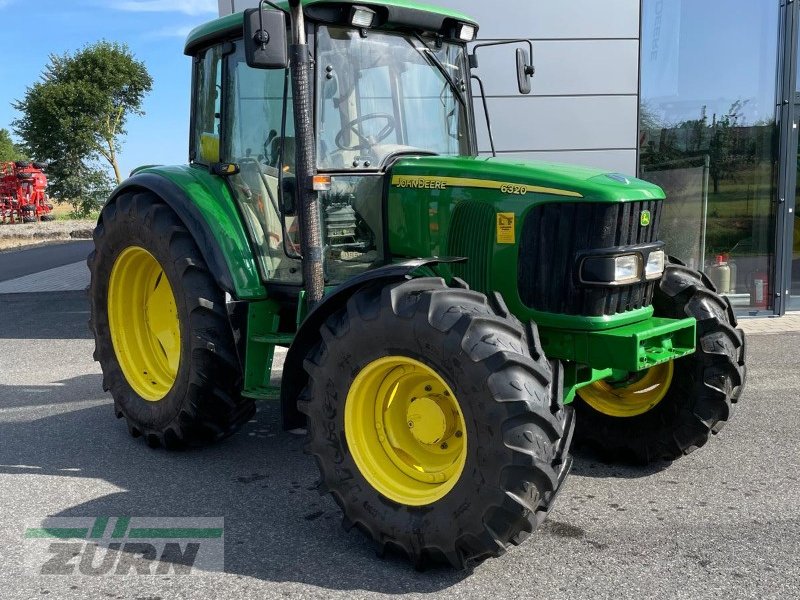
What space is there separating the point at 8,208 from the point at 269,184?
2730 centimetres

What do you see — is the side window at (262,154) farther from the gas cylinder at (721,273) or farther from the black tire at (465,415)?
the gas cylinder at (721,273)

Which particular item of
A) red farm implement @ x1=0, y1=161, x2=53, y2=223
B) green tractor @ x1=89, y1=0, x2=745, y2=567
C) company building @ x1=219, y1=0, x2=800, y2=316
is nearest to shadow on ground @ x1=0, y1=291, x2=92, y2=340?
company building @ x1=219, y1=0, x2=800, y2=316

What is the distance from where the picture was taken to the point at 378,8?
415 centimetres

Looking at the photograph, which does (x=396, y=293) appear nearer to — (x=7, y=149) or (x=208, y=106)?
(x=208, y=106)

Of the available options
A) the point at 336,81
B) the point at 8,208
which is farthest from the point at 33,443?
the point at 8,208

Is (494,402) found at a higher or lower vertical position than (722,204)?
lower

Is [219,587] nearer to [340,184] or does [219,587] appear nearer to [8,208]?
[340,184]

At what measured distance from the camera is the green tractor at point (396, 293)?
3.27 m

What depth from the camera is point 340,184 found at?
14.0 feet

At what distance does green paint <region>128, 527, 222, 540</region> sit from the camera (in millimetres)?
3711

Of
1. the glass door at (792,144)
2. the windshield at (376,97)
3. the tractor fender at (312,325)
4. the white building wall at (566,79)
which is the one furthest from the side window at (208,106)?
the glass door at (792,144)

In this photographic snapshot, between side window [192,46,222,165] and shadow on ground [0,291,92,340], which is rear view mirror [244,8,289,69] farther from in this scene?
shadow on ground [0,291,92,340]

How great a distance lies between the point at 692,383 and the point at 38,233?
937 inches

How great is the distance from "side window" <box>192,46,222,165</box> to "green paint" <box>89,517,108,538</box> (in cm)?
209
